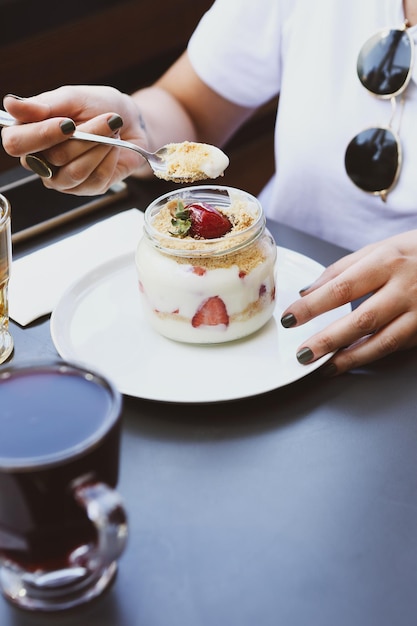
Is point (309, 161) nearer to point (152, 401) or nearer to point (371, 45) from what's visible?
point (371, 45)

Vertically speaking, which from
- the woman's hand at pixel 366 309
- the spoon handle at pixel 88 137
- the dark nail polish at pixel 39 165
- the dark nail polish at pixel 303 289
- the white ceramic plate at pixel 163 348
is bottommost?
the white ceramic plate at pixel 163 348

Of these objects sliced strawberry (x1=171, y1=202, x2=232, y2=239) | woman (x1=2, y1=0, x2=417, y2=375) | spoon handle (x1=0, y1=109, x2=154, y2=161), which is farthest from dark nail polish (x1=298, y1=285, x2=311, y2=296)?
spoon handle (x1=0, y1=109, x2=154, y2=161)

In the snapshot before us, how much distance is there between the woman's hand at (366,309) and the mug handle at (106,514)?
347 mm

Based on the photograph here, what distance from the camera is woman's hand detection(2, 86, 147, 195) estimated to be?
2.95ft

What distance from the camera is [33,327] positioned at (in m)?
0.92

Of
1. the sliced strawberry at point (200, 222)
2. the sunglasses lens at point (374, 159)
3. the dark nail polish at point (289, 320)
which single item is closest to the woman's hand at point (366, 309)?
the dark nail polish at point (289, 320)

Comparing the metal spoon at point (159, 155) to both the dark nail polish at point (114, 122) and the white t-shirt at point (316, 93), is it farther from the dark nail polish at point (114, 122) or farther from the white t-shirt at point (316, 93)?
the white t-shirt at point (316, 93)

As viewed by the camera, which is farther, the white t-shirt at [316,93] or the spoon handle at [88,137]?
the white t-shirt at [316,93]

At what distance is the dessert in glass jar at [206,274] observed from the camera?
84 centimetres

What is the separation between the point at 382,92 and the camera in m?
1.13

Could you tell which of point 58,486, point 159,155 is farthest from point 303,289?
point 58,486

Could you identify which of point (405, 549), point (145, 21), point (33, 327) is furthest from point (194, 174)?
point (145, 21)

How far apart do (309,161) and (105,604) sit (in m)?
0.82

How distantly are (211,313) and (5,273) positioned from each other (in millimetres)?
221
